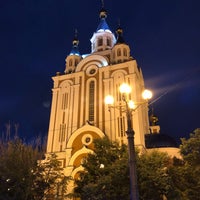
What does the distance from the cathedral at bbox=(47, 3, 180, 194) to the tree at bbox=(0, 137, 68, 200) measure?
419 inches

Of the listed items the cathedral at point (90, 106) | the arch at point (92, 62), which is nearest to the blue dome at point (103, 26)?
the cathedral at point (90, 106)

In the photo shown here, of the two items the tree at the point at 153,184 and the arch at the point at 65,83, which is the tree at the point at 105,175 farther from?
the arch at the point at 65,83

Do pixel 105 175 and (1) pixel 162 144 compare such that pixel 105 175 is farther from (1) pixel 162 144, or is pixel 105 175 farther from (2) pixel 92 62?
(2) pixel 92 62

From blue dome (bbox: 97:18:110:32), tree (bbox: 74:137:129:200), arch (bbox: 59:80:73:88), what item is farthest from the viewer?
blue dome (bbox: 97:18:110:32)

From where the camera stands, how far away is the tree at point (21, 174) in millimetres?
13047

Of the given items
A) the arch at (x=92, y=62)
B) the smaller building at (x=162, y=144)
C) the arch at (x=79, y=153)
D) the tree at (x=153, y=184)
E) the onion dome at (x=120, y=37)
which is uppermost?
the onion dome at (x=120, y=37)

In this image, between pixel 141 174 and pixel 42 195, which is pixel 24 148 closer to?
pixel 42 195

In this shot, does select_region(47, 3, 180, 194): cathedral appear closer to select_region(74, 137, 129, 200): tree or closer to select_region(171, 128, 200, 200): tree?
select_region(74, 137, 129, 200): tree

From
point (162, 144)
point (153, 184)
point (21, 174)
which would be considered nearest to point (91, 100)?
point (162, 144)

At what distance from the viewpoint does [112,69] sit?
103 ft

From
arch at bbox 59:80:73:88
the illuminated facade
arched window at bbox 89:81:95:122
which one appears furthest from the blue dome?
arched window at bbox 89:81:95:122

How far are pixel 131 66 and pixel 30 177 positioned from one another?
2047cm

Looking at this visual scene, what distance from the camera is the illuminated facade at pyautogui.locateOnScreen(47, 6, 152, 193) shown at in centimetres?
2658

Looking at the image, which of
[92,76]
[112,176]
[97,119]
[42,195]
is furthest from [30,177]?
[92,76]
